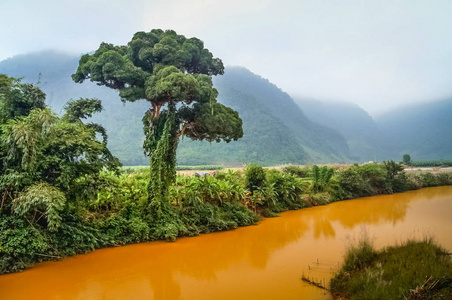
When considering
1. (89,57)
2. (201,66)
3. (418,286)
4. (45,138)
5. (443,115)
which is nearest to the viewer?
(418,286)

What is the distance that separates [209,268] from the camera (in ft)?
20.6

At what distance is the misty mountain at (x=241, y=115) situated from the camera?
59.1 metres

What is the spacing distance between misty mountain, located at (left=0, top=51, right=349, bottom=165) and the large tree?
41.6 m

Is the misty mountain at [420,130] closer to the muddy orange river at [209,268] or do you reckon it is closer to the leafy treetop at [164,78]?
the muddy orange river at [209,268]

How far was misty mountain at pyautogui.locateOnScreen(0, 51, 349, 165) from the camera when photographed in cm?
5906

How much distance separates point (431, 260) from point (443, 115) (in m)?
161

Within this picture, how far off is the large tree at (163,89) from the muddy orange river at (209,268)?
1969mm

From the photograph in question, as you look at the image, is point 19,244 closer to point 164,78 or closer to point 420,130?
Answer: point 164,78

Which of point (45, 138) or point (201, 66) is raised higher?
point (201, 66)

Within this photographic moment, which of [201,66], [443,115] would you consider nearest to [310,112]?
[443,115]

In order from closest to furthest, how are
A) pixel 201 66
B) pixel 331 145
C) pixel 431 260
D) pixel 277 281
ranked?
pixel 431 260
pixel 277 281
pixel 201 66
pixel 331 145

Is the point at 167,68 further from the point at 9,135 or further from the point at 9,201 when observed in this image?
the point at 9,201

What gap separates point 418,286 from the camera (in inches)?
147

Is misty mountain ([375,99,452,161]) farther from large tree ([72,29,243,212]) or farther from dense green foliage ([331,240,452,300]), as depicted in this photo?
dense green foliage ([331,240,452,300])
